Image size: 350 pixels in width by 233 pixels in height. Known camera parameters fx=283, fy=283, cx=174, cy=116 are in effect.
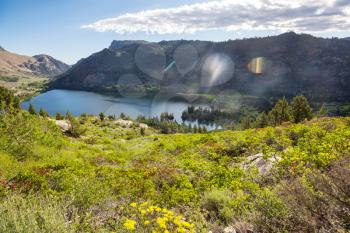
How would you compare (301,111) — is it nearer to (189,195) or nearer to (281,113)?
(281,113)

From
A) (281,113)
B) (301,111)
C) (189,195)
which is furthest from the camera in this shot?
(281,113)

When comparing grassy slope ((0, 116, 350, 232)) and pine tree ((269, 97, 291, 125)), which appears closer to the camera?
grassy slope ((0, 116, 350, 232))

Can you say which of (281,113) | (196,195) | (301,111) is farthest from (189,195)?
(281,113)

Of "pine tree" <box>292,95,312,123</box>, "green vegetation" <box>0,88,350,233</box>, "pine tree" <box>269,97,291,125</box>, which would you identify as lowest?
"pine tree" <box>269,97,291,125</box>

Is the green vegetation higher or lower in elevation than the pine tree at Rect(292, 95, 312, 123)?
higher

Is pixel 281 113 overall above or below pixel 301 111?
below

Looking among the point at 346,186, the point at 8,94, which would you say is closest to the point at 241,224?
the point at 346,186

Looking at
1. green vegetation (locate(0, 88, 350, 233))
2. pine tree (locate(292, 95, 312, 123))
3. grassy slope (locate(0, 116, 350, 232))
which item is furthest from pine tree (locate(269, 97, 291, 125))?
grassy slope (locate(0, 116, 350, 232))

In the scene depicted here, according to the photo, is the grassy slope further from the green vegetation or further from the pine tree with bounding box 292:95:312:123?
the pine tree with bounding box 292:95:312:123

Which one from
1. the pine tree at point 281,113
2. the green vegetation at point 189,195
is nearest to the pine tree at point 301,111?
the pine tree at point 281,113

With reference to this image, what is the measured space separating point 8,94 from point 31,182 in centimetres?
6510

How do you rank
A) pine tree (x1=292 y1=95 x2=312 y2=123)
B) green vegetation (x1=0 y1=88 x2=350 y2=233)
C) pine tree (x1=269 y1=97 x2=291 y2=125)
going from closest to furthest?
green vegetation (x1=0 y1=88 x2=350 y2=233) → pine tree (x1=292 y1=95 x2=312 y2=123) → pine tree (x1=269 y1=97 x2=291 y2=125)

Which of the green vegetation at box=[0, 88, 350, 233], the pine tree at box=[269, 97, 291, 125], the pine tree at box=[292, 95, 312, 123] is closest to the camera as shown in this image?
the green vegetation at box=[0, 88, 350, 233]

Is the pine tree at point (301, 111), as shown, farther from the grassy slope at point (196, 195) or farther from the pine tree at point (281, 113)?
the grassy slope at point (196, 195)
